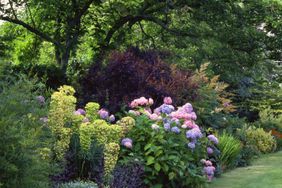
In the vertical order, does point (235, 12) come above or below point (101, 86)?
above

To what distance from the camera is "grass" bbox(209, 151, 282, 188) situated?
9.01m

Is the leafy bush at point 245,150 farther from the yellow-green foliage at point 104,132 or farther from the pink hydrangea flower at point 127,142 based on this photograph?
the yellow-green foliage at point 104,132

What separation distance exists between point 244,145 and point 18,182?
29.8 feet

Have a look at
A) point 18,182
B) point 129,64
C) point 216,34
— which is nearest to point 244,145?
point 216,34

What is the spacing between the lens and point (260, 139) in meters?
13.8

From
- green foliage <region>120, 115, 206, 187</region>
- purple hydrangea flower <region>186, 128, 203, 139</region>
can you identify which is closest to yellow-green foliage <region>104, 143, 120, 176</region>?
green foliage <region>120, 115, 206, 187</region>

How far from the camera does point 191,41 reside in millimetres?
13727

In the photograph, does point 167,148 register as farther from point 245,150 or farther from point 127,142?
point 245,150

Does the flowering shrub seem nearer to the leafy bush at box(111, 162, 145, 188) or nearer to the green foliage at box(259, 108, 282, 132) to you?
the leafy bush at box(111, 162, 145, 188)

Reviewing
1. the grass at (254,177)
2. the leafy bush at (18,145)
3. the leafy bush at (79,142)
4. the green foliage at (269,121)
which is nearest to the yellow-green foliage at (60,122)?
the leafy bush at (79,142)

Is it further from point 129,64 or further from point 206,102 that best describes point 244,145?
point 129,64

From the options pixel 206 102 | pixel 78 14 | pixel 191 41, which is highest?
pixel 78 14

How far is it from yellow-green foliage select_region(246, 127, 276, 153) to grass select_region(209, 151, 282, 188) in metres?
1.38

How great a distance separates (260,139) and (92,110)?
756 cm
